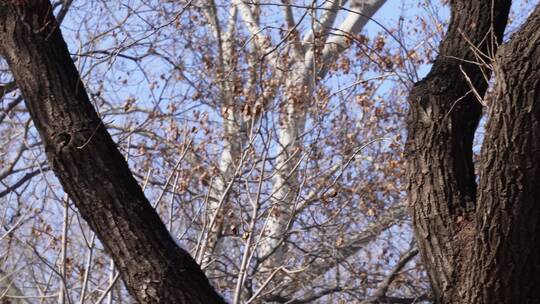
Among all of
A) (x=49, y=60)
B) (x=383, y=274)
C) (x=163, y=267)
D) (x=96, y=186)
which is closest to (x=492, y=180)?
(x=163, y=267)

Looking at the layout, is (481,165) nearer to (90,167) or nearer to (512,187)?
(512,187)

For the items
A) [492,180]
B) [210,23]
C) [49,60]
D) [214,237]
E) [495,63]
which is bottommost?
[492,180]

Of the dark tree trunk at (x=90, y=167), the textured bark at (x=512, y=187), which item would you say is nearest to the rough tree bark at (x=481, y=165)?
the textured bark at (x=512, y=187)

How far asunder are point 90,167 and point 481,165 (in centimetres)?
161

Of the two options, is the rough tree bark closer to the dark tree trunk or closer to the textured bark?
the textured bark

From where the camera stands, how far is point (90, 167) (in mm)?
3646

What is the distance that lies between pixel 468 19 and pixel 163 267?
1.80 meters

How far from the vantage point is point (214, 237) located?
8047 millimetres

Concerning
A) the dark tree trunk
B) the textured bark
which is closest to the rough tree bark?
the textured bark

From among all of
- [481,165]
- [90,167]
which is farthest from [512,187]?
[90,167]

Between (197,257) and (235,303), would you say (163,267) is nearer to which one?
(235,303)

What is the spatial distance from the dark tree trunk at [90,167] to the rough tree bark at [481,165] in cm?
100

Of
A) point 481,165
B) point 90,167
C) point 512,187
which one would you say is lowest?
point 512,187

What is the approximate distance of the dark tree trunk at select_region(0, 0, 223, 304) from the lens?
139 inches
